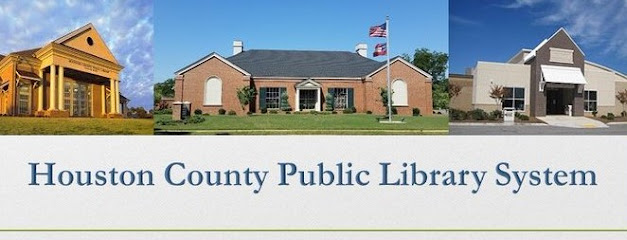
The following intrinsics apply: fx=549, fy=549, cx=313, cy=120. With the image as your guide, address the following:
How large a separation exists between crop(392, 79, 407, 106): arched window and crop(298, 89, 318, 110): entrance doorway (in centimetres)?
86

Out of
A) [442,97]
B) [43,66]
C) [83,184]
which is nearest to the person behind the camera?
[83,184]

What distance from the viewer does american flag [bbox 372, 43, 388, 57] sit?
5.70 metres

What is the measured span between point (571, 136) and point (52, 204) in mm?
4766

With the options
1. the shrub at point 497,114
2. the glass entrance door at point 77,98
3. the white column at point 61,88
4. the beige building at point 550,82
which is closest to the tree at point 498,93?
the beige building at point 550,82

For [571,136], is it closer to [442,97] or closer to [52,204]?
[442,97]

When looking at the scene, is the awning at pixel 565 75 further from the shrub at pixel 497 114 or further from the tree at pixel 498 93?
the shrub at pixel 497 114

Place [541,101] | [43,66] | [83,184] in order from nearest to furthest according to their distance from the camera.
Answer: [83,184]
[43,66]
[541,101]

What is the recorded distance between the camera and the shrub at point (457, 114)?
224 inches

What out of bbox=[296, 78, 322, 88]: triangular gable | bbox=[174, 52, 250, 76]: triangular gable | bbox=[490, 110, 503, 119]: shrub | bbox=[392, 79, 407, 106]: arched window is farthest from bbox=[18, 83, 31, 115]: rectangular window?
bbox=[490, 110, 503, 119]: shrub

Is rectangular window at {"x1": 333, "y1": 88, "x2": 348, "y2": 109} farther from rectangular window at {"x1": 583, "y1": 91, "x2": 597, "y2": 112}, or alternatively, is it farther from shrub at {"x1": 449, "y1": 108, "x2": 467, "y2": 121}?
rectangular window at {"x1": 583, "y1": 91, "x2": 597, "y2": 112}

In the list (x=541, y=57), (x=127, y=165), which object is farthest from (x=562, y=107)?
(x=127, y=165)

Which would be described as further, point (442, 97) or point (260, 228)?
point (442, 97)

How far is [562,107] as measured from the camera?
6.07 m

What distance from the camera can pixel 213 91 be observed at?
19.4ft
